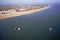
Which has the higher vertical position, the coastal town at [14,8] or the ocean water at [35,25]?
the coastal town at [14,8]

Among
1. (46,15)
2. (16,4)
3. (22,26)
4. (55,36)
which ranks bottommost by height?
(55,36)

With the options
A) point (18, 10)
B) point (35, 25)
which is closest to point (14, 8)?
point (18, 10)

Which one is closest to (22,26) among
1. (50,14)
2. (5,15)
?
(5,15)

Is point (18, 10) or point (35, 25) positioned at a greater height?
point (18, 10)

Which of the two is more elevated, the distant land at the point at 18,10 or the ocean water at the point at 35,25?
the distant land at the point at 18,10

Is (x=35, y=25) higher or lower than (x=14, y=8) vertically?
lower

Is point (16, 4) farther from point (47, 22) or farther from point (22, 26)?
point (47, 22)

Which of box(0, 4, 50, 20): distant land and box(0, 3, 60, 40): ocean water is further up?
box(0, 4, 50, 20): distant land

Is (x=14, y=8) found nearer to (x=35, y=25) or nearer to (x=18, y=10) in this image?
(x=18, y=10)
